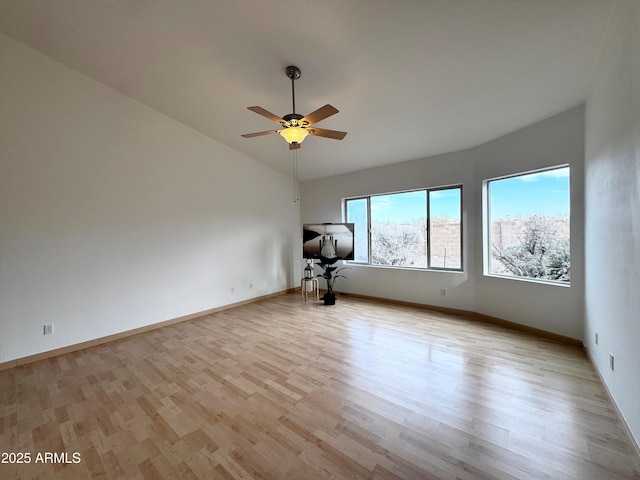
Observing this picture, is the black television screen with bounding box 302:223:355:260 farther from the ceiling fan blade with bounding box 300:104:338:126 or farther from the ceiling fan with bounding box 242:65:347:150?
the ceiling fan blade with bounding box 300:104:338:126

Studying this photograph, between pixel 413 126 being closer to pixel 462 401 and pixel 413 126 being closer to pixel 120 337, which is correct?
pixel 462 401

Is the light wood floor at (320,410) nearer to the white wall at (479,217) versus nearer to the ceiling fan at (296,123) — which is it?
the white wall at (479,217)

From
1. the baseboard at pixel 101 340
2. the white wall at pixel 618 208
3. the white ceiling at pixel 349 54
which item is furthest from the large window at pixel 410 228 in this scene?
the baseboard at pixel 101 340

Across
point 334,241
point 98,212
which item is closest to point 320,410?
point 334,241

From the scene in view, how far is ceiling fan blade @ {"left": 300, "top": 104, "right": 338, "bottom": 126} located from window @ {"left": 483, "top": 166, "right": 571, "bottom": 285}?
2942 millimetres

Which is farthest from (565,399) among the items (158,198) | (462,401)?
(158,198)

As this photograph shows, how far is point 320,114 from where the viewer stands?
2.24m

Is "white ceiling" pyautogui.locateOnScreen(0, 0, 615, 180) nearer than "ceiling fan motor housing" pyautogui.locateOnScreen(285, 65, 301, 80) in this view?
Yes

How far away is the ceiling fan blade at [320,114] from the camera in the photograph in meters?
2.13

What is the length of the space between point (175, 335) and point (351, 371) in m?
2.61

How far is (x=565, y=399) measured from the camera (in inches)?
80.5

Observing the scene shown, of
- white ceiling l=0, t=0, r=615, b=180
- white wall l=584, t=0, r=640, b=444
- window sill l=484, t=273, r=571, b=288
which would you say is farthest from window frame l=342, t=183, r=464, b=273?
white wall l=584, t=0, r=640, b=444

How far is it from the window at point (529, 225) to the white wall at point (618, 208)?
25.2 inches

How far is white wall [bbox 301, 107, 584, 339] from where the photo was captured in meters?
2.91
